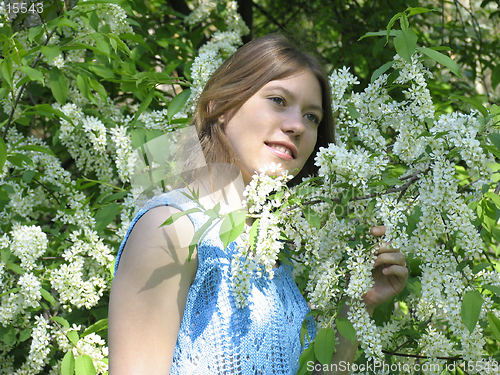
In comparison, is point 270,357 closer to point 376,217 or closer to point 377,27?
point 376,217

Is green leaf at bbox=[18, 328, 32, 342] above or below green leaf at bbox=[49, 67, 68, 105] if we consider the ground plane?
below

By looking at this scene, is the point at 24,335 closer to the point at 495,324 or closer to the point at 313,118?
the point at 313,118

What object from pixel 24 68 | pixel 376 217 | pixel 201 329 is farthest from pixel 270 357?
pixel 24 68

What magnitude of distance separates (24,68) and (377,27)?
2527mm

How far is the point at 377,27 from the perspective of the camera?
11.5 ft

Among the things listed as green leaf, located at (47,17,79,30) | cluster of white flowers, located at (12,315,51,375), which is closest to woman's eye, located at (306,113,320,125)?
green leaf, located at (47,17,79,30)

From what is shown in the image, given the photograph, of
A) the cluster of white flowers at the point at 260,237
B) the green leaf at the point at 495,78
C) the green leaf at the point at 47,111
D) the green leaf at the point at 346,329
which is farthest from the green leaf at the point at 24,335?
the green leaf at the point at 495,78

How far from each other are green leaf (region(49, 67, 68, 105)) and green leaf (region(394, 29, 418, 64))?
5.34ft

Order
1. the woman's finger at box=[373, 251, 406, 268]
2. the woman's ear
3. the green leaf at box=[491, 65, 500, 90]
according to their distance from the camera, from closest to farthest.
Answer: the woman's finger at box=[373, 251, 406, 268], the woman's ear, the green leaf at box=[491, 65, 500, 90]

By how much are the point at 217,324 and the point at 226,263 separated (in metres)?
0.18

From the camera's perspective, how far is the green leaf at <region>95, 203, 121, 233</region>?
2143 mm

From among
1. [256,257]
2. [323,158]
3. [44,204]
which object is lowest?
[256,257]

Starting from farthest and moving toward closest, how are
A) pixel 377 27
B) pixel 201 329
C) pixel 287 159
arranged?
pixel 377 27, pixel 287 159, pixel 201 329

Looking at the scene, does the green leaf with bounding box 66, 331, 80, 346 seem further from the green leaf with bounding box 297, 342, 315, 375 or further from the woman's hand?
the woman's hand
